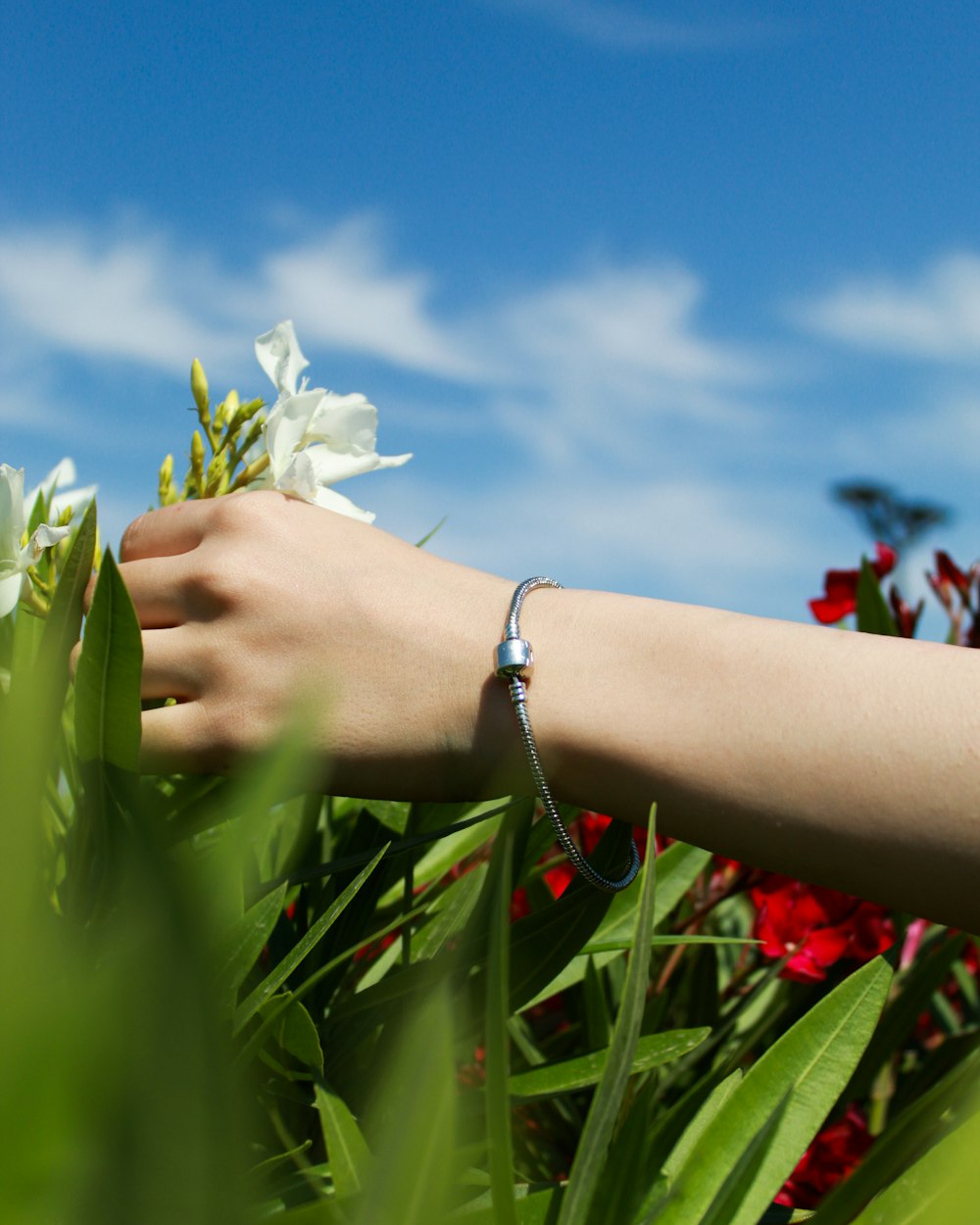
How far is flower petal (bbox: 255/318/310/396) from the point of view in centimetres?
82

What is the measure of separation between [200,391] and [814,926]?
83cm

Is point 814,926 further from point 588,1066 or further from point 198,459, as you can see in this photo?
point 198,459

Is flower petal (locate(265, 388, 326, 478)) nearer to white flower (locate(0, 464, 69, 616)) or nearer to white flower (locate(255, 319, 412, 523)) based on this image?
white flower (locate(255, 319, 412, 523))

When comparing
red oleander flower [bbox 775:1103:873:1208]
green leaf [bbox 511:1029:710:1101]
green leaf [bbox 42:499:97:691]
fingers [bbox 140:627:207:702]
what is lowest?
red oleander flower [bbox 775:1103:873:1208]

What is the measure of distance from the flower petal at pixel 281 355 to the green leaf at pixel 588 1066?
0.53 m

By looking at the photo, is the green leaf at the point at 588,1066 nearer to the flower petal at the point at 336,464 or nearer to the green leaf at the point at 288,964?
the green leaf at the point at 288,964

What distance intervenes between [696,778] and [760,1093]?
0.56 ft

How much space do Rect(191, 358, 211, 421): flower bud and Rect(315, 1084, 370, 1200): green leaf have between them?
1.69ft

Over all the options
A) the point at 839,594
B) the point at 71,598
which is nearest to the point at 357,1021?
the point at 71,598

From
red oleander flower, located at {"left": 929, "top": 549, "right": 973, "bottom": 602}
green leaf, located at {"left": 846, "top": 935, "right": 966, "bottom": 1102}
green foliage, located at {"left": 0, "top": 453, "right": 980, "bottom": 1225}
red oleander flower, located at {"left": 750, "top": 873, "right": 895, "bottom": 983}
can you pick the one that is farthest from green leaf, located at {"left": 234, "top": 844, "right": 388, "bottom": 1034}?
red oleander flower, located at {"left": 929, "top": 549, "right": 973, "bottom": 602}

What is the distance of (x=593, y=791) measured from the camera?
0.66 metres

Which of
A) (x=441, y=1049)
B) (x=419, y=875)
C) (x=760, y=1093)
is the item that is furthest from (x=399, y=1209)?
(x=419, y=875)

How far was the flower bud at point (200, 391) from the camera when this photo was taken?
0.82 m

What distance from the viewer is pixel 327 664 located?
26.4 inches
